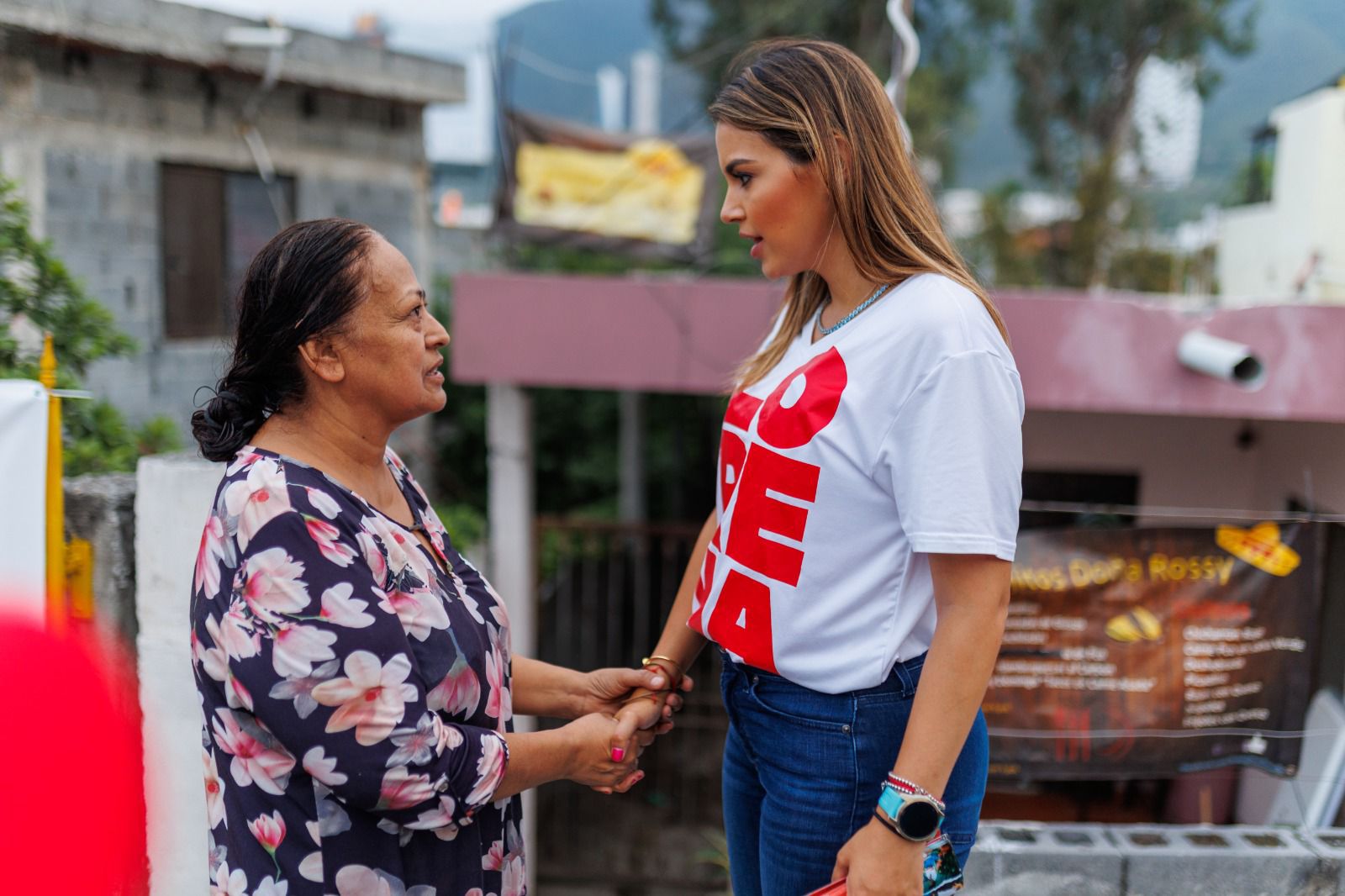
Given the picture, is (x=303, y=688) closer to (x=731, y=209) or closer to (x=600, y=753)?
(x=600, y=753)

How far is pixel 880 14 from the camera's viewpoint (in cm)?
1568

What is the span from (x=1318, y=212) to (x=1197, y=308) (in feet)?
15.9

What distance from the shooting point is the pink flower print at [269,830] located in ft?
4.48

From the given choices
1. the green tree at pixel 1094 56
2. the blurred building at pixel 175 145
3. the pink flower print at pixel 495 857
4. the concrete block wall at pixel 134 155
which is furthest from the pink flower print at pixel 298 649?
the green tree at pixel 1094 56

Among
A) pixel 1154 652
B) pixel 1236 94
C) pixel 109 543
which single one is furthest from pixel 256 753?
pixel 1236 94

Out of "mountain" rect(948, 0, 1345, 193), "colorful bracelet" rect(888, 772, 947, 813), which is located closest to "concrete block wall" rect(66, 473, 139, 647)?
"colorful bracelet" rect(888, 772, 947, 813)

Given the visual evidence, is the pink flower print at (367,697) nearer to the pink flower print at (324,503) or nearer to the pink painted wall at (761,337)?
the pink flower print at (324,503)

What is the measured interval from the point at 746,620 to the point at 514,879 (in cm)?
51

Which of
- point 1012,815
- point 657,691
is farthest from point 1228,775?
point 657,691

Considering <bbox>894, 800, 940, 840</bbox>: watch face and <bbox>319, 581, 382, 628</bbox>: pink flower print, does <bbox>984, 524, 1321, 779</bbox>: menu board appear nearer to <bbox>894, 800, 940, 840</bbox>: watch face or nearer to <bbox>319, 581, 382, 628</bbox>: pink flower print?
<bbox>894, 800, 940, 840</bbox>: watch face

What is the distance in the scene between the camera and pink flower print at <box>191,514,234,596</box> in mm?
1318

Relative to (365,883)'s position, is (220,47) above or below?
above

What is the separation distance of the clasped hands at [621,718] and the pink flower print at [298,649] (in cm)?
44

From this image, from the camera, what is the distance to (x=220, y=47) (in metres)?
7.06
